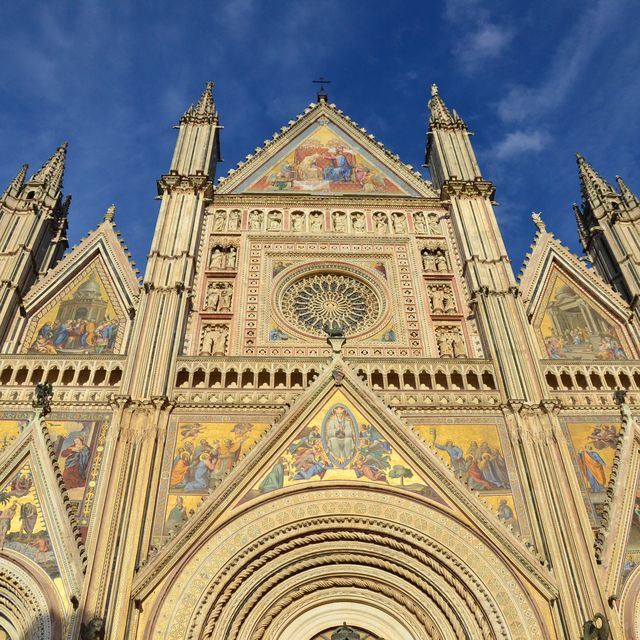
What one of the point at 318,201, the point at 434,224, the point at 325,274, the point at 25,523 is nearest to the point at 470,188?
the point at 434,224

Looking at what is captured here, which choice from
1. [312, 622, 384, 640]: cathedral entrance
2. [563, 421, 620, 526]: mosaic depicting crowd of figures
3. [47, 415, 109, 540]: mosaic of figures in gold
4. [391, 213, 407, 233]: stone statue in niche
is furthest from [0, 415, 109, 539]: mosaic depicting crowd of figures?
[391, 213, 407, 233]: stone statue in niche

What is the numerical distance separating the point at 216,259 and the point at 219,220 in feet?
5.36

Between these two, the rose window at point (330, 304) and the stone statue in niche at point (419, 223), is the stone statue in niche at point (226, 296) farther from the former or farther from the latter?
the stone statue in niche at point (419, 223)

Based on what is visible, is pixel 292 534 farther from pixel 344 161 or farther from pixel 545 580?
pixel 344 161

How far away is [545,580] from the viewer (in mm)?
10781

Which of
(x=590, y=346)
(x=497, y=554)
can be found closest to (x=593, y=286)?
(x=590, y=346)

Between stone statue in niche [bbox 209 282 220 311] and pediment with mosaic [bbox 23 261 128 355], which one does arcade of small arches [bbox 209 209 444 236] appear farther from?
pediment with mosaic [bbox 23 261 128 355]

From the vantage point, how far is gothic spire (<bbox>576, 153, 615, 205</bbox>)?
18.8 metres

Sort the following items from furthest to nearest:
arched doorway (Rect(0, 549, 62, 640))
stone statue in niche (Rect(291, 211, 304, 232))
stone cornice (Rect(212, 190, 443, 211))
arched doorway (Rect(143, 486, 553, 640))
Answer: stone cornice (Rect(212, 190, 443, 211)) → stone statue in niche (Rect(291, 211, 304, 232)) → arched doorway (Rect(143, 486, 553, 640)) → arched doorway (Rect(0, 549, 62, 640))

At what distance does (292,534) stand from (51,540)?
3.98m

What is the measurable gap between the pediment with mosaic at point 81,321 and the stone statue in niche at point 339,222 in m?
6.15

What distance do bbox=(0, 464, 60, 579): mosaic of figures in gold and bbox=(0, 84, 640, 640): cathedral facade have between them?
0.04 metres

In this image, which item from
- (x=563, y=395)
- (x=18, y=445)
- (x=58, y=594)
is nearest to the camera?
(x=58, y=594)

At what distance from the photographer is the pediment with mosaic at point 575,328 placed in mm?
15211
